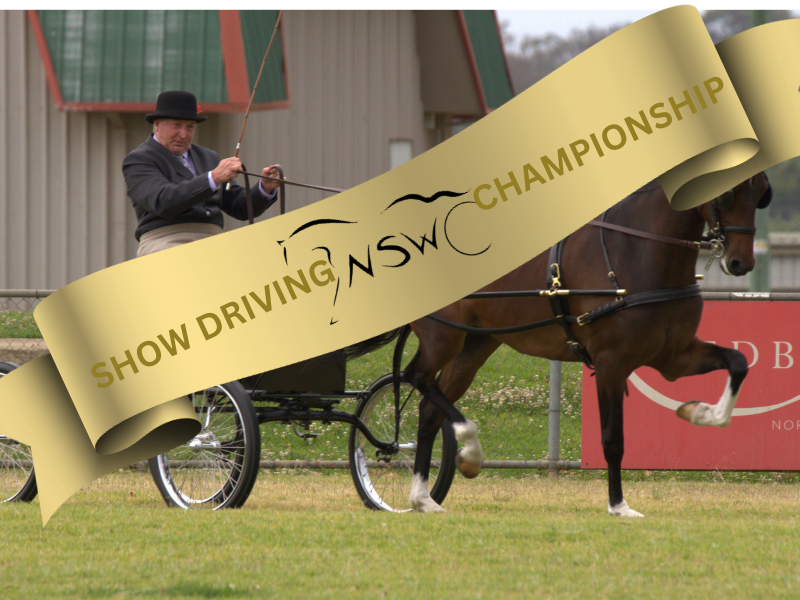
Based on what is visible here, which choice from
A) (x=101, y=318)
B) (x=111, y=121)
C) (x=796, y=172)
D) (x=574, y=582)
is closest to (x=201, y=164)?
(x=101, y=318)

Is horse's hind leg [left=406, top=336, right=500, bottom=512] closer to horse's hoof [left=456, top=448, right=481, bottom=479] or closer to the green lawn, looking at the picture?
horse's hoof [left=456, top=448, right=481, bottom=479]

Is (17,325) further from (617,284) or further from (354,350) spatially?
(617,284)

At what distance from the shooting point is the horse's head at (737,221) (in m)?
5.43

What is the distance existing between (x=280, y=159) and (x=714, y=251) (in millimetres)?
11056

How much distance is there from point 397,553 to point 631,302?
1.94 metres

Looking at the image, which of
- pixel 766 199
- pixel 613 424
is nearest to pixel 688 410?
pixel 613 424

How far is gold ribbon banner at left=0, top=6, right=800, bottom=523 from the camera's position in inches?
184

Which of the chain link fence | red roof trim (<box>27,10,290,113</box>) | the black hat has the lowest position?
the chain link fence

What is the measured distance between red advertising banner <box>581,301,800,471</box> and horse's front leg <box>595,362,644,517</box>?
2.13 m

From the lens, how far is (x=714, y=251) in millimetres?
5508

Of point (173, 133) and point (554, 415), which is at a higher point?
point (173, 133)

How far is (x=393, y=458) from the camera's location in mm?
6852

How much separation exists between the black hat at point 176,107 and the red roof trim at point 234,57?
700cm

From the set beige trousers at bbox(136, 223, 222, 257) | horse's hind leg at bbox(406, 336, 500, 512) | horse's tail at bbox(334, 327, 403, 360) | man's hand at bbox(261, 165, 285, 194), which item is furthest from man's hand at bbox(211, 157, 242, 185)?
horse's hind leg at bbox(406, 336, 500, 512)
